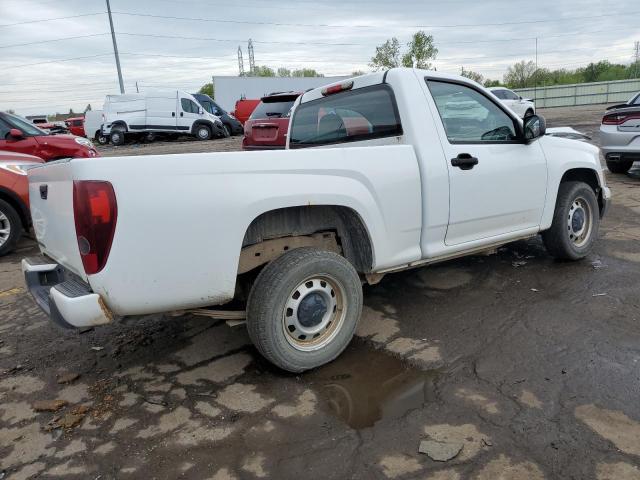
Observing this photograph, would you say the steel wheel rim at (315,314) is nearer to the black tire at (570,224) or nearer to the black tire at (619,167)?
the black tire at (570,224)

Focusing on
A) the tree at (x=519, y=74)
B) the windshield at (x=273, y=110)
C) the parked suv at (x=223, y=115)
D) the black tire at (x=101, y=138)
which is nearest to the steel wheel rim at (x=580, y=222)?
the windshield at (x=273, y=110)

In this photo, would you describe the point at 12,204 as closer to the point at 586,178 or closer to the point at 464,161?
the point at 464,161

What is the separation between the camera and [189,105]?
78.9 feet

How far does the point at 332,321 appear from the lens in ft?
10.8

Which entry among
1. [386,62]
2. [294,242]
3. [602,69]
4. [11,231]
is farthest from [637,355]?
[602,69]

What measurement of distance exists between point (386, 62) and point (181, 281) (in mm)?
50982

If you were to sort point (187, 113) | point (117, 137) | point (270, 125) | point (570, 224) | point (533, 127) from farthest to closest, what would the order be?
point (187, 113), point (117, 137), point (270, 125), point (570, 224), point (533, 127)

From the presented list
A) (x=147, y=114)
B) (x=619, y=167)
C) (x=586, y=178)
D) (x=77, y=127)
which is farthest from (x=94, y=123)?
(x=586, y=178)

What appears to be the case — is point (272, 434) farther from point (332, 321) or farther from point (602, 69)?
point (602, 69)

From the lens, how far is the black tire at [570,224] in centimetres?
479

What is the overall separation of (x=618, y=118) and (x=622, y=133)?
11.4 inches

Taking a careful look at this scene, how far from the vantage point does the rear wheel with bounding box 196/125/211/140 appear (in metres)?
24.5

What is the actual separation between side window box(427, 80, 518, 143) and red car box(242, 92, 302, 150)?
660 cm

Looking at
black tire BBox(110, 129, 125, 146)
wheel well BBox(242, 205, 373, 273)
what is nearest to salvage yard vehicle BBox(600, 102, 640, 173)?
wheel well BBox(242, 205, 373, 273)
